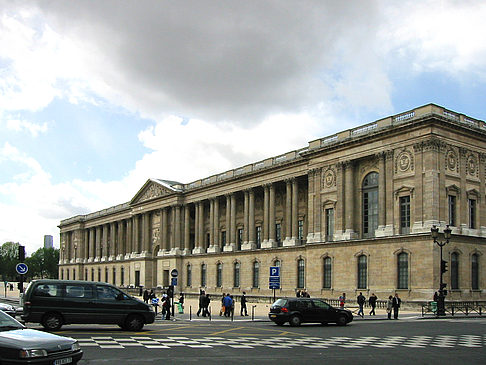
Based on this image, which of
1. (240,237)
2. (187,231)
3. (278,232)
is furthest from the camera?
(187,231)

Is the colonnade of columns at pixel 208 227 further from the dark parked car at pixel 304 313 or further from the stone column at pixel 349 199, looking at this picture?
the dark parked car at pixel 304 313

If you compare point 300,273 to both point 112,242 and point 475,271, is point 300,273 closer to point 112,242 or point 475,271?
point 475,271

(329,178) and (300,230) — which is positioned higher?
(329,178)

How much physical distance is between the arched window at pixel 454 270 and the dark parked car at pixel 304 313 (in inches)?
755

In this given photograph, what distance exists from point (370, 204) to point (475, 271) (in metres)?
10.7

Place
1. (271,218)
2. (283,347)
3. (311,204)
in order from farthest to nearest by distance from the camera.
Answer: (271,218) → (311,204) → (283,347)

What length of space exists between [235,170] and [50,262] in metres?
132

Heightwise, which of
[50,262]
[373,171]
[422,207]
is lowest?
[50,262]

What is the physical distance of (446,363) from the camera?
16.2m

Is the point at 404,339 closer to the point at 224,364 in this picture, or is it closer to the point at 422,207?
the point at 224,364

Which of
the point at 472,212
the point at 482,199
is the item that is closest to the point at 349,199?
the point at 472,212

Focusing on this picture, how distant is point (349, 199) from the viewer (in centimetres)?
5641

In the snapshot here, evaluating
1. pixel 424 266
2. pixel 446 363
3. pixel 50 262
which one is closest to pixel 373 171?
pixel 424 266

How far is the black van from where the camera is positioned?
24.8 m
